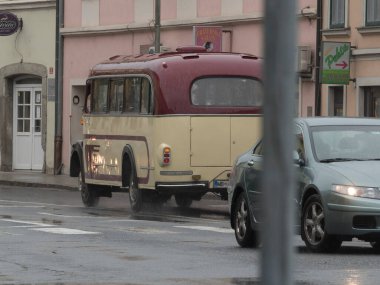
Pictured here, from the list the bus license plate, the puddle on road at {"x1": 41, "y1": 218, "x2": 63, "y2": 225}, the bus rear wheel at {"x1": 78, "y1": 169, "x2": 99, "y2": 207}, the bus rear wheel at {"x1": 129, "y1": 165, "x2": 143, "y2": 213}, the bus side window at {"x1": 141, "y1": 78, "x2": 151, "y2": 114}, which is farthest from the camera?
the bus rear wheel at {"x1": 78, "y1": 169, "x2": 99, "y2": 207}

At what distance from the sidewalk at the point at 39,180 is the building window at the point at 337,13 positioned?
7.69 metres

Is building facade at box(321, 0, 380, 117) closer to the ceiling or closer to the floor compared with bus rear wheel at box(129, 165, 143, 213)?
closer to the ceiling

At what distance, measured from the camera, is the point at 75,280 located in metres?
10.8

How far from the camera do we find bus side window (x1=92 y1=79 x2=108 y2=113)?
1013 inches

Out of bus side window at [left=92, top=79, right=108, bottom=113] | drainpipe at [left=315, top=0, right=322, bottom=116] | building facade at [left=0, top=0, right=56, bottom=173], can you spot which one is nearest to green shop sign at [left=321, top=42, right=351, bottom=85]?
drainpipe at [left=315, top=0, right=322, bottom=116]

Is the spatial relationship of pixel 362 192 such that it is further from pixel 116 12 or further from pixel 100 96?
pixel 116 12

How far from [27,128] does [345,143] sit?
90.0 feet

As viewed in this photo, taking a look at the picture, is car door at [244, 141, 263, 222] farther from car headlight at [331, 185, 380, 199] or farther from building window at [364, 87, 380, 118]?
building window at [364, 87, 380, 118]

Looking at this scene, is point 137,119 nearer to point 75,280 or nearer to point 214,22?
point 214,22

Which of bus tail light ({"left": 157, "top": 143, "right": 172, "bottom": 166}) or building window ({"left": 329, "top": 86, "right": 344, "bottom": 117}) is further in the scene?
building window ({"left": 329, "top": 86, "right": 344, "bottom": 117})

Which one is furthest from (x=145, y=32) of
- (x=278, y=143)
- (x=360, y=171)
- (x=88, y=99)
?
(x=278, y=143)

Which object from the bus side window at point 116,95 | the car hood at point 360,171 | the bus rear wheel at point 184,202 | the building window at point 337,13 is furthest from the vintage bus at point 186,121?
the car hood at point 360,171

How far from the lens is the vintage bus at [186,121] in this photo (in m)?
23.1

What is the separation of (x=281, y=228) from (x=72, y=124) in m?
35.6
